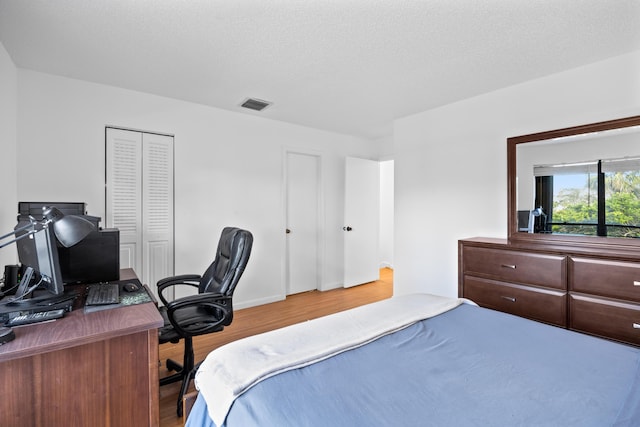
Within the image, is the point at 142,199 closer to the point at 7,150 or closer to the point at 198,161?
the point at 198,161

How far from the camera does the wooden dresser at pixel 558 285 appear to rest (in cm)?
199

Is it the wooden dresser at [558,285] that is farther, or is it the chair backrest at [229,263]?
the chair backrest at [229,263]

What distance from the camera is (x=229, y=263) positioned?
2.27m

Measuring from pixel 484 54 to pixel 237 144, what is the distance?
8.96 feet

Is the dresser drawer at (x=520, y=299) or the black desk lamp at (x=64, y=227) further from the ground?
the black desk lamp at (x=64, y=227)

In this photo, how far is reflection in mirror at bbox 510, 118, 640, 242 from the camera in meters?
2.34

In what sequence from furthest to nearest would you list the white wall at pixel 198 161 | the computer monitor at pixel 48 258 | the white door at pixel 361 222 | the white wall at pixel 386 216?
the white wall at pixel 386 216
the white door at pixel 361 222
the white wall at pixel 198 161
the computer monitor at pixel 48 258

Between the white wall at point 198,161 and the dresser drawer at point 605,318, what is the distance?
306 centimetres

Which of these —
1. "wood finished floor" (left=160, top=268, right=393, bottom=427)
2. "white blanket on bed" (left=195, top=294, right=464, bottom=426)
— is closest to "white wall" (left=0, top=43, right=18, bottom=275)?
"wood finished floor" (left=160, top=268, right=393, bottom=427)

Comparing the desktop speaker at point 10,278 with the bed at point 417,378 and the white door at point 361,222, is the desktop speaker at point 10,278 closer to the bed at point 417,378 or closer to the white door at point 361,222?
the bed at point 417,378

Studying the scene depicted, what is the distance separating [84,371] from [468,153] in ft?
11.6

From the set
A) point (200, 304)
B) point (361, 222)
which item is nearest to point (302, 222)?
point (361, 222)

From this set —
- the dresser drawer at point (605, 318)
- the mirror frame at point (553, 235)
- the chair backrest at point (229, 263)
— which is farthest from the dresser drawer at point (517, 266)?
the chair backrest at point (229, 263)

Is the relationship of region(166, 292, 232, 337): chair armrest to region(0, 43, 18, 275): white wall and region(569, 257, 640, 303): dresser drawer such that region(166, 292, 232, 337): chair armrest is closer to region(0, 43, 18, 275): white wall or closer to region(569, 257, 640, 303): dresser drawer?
region(0, 43, 18, 275): white wall
